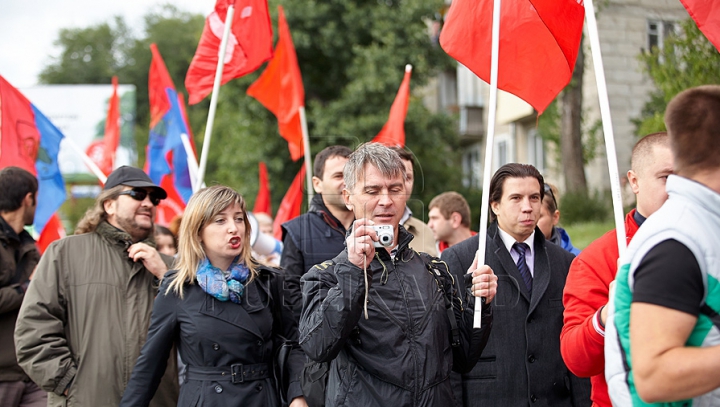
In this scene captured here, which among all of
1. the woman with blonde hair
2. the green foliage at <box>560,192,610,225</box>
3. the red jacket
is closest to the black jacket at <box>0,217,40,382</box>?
the woman with blonde hair

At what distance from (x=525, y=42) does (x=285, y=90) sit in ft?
16.9

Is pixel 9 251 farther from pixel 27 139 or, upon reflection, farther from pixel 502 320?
pixel 502 320

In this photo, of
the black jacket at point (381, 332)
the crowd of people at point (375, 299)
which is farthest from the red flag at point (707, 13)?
the black jacket at point (381, 332)

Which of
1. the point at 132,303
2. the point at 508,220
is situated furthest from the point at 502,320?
the point at 132,303

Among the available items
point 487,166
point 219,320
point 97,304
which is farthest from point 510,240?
point 97,304

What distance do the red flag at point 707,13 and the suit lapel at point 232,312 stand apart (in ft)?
8.45

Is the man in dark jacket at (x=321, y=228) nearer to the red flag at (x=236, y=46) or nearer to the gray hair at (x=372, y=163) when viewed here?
the gray hair at (x=372, y=163)

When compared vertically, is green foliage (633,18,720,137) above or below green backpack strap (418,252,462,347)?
above

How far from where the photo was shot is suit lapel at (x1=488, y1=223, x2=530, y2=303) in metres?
3.75

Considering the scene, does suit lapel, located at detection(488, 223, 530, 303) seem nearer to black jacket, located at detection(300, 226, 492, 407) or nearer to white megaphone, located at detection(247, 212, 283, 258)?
black jacket, located at detection(300, 226, 492, 407)

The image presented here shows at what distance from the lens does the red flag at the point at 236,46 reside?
611 centimetres

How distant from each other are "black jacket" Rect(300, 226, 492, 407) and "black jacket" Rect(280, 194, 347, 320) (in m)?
1.41

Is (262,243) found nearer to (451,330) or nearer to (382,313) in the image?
(451,330)

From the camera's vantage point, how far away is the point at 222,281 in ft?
12.3
